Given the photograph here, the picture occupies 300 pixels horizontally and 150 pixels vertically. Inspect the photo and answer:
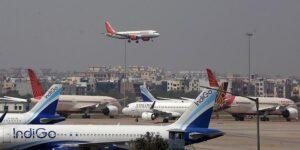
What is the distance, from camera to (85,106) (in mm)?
161000

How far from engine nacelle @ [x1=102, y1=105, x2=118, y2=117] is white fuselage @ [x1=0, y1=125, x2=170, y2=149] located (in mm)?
102304

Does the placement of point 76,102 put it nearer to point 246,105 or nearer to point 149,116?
point 149,116

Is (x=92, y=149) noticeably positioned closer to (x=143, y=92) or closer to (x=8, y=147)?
(x=8, y=147)

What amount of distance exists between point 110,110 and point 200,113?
103006 millimetres

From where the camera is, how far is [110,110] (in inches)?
6299

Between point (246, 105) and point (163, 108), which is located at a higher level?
point (246, 105)

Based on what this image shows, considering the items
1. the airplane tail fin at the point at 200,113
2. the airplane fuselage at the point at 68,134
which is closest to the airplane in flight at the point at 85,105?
the airplane tail fin at the point at 200,113

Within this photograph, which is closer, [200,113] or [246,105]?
[200,113]

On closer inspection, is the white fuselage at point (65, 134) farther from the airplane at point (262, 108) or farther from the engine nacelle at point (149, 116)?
the airplane at point (262, 108)

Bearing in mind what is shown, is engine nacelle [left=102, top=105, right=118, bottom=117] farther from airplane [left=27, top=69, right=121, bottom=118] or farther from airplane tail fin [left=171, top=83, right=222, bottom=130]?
airplane tail fin [left=171, top=83, right=222, bottom=130]

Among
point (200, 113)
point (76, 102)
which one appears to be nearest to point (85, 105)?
point (76, 102)

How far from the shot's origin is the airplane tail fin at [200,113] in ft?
189

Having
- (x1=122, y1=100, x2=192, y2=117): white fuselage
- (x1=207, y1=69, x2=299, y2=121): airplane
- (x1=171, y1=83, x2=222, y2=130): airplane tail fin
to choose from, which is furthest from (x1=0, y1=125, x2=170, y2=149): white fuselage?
(x1=207, y1=69, x2=299, y2=121): airplane

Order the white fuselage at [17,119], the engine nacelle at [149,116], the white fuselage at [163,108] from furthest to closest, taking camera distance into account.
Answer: the white fuselage at [163,108], the engine nacelle at [149,116], the white fuselage at [17,119]
